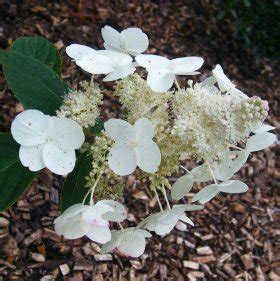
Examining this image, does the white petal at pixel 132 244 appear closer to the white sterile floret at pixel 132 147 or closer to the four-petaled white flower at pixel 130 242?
the four-petaled white flower at pixel 130 242

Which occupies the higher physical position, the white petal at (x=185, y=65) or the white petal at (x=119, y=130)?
the white petal at (x=185, y=65)

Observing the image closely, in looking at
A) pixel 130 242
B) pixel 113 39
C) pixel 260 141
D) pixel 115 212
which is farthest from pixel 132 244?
pixel 113 39

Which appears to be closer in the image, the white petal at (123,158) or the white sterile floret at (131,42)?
the white petal at (123,158)

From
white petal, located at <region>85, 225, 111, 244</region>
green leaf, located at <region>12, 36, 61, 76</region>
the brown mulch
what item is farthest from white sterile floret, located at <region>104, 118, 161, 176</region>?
the brown mulch

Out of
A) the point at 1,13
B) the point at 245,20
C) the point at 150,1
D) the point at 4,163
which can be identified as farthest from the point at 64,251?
the point at 245,20

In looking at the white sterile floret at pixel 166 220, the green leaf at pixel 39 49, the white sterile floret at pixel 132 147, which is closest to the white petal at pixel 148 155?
the white sterile floret at pixel 132 147

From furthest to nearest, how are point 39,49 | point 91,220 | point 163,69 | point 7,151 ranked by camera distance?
1. point 39,49
2. point 7,151
3. point 163,69
4. point 91,220

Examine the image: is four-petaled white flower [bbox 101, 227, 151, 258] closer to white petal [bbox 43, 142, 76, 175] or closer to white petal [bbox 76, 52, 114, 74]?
Answer: white petal [bbox 43, 142, 76, 175]

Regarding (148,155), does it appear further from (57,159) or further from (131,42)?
(131,42)
